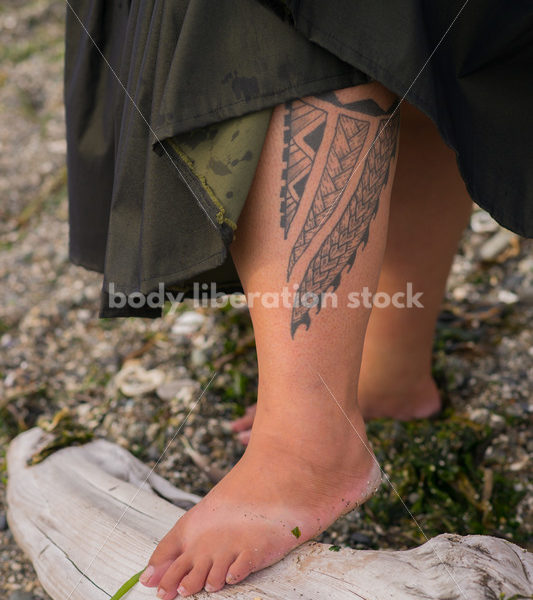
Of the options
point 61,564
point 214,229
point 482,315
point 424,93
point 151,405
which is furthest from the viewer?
point 482,315

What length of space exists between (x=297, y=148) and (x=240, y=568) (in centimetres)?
72

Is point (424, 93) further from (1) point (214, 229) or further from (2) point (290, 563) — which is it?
(2) point (290, 563)

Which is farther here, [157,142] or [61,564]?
[61,564]

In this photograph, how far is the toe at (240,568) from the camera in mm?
1104

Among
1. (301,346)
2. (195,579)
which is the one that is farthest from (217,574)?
(301,346)

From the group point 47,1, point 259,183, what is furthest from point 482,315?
point 47,1

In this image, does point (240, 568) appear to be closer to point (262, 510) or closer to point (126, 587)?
point (262, 510)

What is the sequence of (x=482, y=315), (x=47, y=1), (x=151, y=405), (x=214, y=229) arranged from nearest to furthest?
(x=214, y=229) < (x=151, y=405) < (x=482, y=315) < (x=47, y=1)

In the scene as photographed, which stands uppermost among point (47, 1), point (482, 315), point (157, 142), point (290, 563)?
point (47, 1)

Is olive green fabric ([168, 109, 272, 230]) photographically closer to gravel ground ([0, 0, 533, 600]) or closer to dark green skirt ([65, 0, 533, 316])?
dark green skirt ([65, 0, 533, 316])

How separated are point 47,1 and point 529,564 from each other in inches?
191

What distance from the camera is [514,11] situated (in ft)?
3.44

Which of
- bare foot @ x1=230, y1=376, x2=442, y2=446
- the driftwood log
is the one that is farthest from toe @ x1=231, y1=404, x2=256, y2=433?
the driftwood log

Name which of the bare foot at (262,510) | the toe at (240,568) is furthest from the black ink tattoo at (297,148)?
the toe at (240,568)
